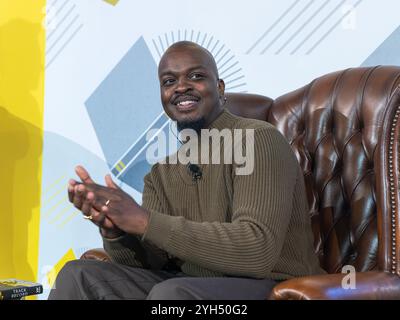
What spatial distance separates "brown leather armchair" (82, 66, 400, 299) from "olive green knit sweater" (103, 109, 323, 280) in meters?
0.22

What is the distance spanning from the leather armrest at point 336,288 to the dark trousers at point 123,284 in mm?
125

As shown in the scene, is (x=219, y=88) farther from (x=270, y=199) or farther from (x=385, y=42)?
(x=385, y=42)

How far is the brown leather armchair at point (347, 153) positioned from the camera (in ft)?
5.22

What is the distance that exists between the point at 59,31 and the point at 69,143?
0.62m

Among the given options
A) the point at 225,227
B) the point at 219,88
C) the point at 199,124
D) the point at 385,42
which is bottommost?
the point at 225,227

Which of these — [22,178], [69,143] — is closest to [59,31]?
[69,143]

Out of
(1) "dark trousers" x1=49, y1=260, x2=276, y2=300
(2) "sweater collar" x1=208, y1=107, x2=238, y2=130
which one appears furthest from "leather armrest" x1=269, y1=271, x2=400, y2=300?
(2) "sweater collar" x1=208, y1=107, x2=238, y2=130

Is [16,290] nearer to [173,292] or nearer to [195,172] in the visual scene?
[195,172]

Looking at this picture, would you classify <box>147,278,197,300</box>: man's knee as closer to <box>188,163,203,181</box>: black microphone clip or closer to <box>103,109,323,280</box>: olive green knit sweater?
<box>103,109,323,280</box>: olive green knit sweater

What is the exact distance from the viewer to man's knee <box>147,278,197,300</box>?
54.0 inches

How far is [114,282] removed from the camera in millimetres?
1695

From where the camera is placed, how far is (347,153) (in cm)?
198

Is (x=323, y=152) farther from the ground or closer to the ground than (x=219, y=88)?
closer to the ground

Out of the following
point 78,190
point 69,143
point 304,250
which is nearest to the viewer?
point 78,190
